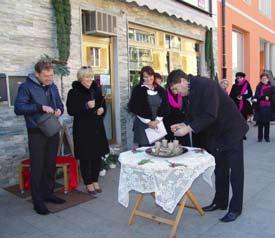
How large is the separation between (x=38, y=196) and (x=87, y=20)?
10.8 feet

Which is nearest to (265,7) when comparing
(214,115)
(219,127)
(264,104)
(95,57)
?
(264,104)

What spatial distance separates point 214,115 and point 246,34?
1246 centimetres

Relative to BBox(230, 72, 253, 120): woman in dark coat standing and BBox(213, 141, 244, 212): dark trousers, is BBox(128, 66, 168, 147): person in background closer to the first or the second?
BBox(213, 141, 244, 212): dark trousers

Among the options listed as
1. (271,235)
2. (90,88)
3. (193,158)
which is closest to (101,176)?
(90,88)

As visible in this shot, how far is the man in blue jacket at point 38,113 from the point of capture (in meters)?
3.97

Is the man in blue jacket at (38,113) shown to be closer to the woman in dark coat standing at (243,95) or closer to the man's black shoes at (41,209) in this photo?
the man's black shoes at (41,209)

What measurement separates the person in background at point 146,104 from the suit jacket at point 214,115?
1504 millimetres

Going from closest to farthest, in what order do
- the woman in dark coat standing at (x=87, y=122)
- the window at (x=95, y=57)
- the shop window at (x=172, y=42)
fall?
the woman in dark coat standing at (x=87, y=122) → the window at (x=95, y=57) → the shop window at (x=172, y=42)

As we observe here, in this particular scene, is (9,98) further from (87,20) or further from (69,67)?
(87,20)

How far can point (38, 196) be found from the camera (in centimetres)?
409

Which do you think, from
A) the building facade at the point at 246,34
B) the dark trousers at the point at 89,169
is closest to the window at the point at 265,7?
the building facade at the point at 246,34

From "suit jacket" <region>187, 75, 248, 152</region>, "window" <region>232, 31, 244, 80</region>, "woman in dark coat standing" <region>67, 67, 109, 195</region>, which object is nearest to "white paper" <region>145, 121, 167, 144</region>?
"woman in dark coat standing" <region>67, 67, 109, 195</region>

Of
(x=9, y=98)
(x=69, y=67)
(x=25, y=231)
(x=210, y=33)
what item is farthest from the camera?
(x=210, y=33)

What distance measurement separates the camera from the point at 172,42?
8.87 meters
